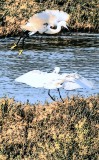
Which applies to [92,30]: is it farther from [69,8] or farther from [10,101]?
[10,101]

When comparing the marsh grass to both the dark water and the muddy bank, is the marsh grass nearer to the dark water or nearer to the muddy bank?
the dark water

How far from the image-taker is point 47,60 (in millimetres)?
20734

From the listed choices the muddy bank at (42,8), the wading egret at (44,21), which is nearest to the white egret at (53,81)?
the wading egret at (44,21)

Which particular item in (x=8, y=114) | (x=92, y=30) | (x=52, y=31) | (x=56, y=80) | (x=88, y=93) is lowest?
(x=92, y=30)

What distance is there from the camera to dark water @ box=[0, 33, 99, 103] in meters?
15.4

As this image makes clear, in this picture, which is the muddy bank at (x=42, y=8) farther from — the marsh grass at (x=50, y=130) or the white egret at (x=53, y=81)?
the white egret at (x=53, y=81)

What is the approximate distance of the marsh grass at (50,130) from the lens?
9422 mm

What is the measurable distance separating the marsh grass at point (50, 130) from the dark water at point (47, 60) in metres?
2.07

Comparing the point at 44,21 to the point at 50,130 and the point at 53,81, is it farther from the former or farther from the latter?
the point at 53,81

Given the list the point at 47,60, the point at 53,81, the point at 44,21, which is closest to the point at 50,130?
the point at 53,81

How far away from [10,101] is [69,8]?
2138 centimetres

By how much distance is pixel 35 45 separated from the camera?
24781 millimetres

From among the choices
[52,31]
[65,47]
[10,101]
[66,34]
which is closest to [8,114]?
[10,101]

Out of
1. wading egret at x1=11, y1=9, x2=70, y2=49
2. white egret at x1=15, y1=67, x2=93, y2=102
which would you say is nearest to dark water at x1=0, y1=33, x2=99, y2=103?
white egret at x1=15, y1=67, x2=93, y2=102
